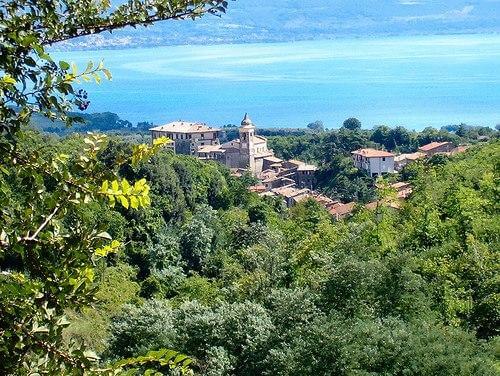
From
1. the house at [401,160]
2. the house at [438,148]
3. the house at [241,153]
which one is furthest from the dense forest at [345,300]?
the house at [241,153]

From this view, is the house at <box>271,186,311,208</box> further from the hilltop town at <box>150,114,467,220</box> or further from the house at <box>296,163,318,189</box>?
the house at <box>296,163,318,189</box>

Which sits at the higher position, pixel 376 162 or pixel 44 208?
pixel 44 208

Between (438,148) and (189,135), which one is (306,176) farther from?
(189,135)

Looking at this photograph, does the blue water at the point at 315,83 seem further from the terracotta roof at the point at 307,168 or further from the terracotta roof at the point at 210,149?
the terracotta roof at the point at 307,168

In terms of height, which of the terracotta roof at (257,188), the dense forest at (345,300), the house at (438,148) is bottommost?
the terracotta roof at (257,188)

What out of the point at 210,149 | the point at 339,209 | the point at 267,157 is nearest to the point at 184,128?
the point at 210,149
